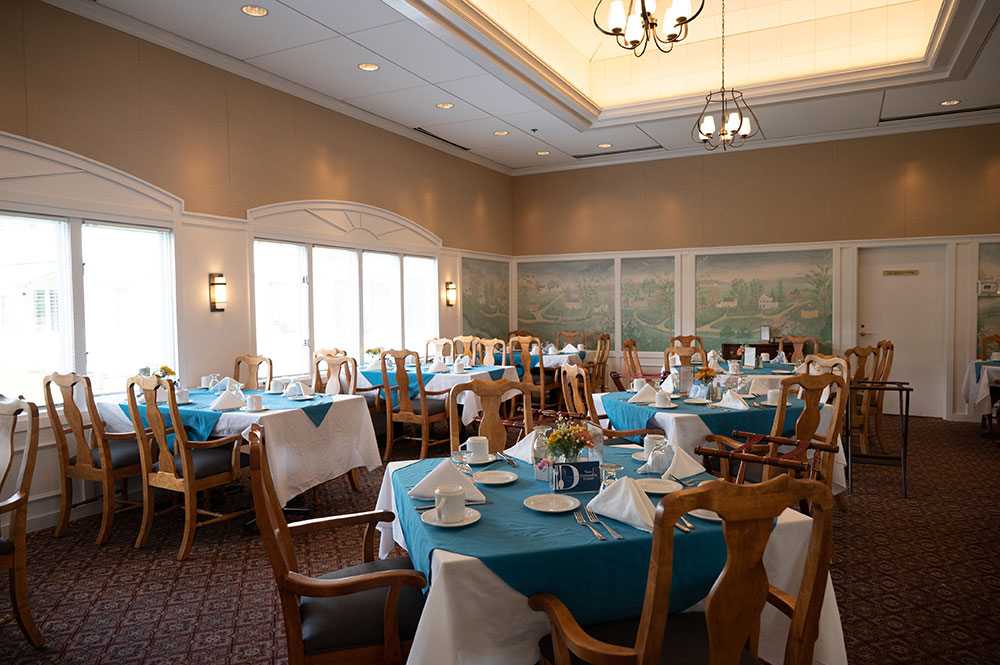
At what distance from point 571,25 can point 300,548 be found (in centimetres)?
664

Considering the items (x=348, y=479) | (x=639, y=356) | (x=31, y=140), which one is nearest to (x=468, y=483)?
(x=348, y=479)

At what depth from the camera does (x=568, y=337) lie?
36.6 feet

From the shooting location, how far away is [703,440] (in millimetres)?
4188

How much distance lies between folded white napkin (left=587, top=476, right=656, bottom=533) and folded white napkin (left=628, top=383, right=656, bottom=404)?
2.46 meters

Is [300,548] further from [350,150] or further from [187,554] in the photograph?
[350,150]

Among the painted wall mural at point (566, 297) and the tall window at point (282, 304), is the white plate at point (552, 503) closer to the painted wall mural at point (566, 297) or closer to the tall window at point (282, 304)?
the tall window at point (282, 304)

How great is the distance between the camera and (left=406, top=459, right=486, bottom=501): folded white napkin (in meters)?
2.39

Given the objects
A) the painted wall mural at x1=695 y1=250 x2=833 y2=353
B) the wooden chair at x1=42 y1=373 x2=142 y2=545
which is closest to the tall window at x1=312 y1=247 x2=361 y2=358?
the wooden chair at x1=42 y1=373 x2=142 y2=545

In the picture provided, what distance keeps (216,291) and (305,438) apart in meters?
2.44

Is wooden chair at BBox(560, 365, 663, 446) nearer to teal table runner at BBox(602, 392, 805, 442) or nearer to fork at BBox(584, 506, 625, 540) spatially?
teal table runner at BBox(602, 392, 805, 442)

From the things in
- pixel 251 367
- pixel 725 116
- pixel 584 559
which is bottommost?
pixel 584 559

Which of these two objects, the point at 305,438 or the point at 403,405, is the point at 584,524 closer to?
the point at 305,438

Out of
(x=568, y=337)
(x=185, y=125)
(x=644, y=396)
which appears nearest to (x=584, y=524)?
(x=644, y=396)

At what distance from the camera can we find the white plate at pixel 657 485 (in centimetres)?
241
